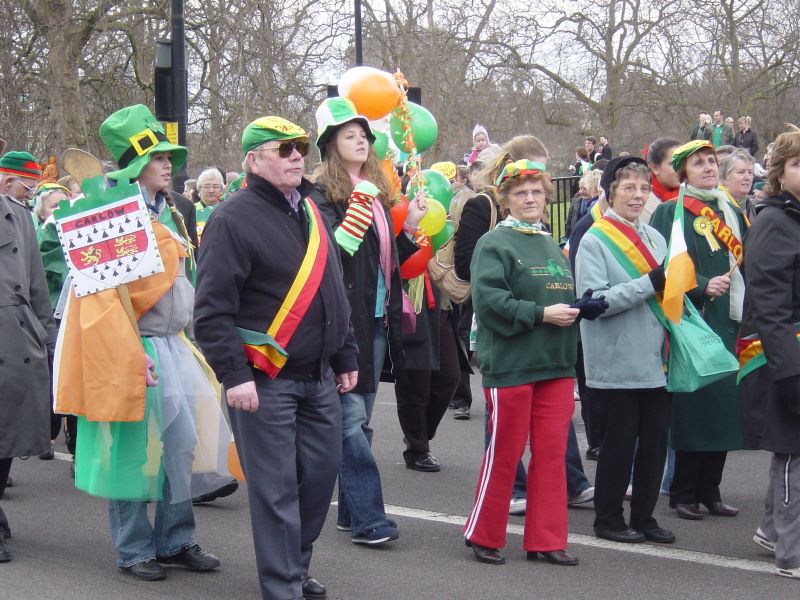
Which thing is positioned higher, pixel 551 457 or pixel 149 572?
pixel 551 457

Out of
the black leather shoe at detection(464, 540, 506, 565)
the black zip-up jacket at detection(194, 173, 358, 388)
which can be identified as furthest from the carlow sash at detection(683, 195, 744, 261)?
the black zip-up jacket at detection(194, 173, 358, 388)

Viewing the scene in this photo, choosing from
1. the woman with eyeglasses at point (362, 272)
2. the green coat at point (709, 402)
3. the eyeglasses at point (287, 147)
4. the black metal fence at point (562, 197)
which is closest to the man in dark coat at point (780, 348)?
the green coat at point (709, 402)

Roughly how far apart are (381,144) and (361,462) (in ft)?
5.81

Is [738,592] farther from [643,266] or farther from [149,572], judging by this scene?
[149,572]

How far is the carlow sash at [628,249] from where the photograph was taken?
5.98 metres

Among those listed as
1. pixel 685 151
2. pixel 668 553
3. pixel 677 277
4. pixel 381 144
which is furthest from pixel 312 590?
pixel 685 151

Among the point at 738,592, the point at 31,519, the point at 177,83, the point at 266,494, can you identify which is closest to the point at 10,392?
the point at 31,519

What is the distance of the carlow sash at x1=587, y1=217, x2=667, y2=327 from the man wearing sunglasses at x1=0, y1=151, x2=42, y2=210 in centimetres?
345

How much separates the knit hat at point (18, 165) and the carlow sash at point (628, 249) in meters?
3.50

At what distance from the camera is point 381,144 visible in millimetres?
6449

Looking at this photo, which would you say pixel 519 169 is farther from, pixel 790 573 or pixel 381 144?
pixel 790 573

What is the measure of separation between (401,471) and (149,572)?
2730 millimetres

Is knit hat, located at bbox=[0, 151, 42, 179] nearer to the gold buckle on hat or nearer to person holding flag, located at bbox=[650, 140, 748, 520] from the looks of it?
the gold buckle on hat

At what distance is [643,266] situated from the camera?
6.01 meters
